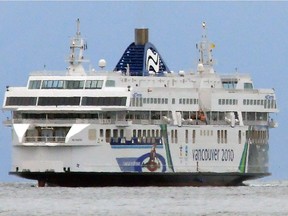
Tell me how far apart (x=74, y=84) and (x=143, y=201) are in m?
17.3

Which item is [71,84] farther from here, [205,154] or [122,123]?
[205,154]

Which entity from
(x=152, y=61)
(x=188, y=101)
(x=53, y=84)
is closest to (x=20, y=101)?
(x=53, y=84)

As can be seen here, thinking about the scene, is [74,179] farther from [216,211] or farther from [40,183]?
[216,211]

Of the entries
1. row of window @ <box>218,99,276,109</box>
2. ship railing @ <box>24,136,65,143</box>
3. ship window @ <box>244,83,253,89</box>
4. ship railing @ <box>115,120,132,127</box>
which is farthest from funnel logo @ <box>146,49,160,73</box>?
ship railing @ <box>24,136,65,143</box>

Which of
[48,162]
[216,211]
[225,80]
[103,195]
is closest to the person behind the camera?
[216,211]

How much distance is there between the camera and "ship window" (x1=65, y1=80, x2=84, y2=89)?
11450cm

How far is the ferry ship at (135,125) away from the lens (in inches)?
4451

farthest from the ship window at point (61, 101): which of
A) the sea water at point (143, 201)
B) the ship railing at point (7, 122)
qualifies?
the sea water at point (143, 201)

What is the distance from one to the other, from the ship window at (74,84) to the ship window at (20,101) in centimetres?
184

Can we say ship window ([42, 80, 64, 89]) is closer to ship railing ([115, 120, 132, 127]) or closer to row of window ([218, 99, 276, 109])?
ship railing ([115, 120, 132, 127])

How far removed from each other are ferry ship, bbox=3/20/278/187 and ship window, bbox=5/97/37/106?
0.05 metres

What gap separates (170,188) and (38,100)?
322 inches

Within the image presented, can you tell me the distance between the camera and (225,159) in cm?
11862

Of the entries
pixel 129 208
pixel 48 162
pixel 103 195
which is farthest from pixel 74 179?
pixel 129 208
